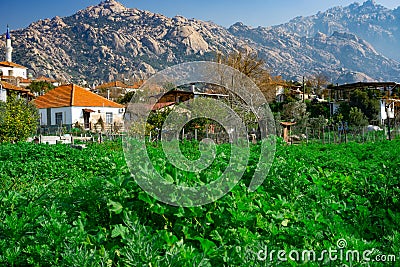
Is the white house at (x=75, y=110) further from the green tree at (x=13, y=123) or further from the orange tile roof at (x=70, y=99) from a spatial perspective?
the green tree at (x=13, y=123)

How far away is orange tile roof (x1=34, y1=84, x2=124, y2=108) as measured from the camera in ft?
138

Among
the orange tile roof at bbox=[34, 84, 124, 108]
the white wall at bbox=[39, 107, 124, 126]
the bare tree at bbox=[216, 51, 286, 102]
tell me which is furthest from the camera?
the orange tile roof at bbox=[34, 84, 124, 108]

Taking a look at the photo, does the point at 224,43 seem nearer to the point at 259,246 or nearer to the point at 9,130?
the point at 9,130

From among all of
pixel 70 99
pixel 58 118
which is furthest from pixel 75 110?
pixel 58 118

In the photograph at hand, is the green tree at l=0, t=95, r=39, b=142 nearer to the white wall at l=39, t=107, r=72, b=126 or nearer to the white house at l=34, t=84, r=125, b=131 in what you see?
the white house at l=34, t=84, r=125, b=131

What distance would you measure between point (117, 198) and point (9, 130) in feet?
66.8

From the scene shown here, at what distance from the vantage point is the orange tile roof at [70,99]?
42.1 m

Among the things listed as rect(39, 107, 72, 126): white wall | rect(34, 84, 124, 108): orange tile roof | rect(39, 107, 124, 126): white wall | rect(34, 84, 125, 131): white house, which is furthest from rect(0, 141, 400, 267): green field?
rect(34, 84, 124, 108): orange tile roof

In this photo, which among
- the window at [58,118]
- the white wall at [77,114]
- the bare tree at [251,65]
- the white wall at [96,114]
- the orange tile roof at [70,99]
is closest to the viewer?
the bare tree at [251,65]

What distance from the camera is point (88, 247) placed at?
238 cm

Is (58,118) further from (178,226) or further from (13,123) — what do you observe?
(178,226)

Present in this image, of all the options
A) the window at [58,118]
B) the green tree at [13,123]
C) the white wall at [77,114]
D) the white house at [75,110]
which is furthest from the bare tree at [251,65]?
the green tree at [13,123]

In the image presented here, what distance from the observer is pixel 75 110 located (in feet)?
136

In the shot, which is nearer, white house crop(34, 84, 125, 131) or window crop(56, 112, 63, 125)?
white house crop(34, 84, 125, 131)
